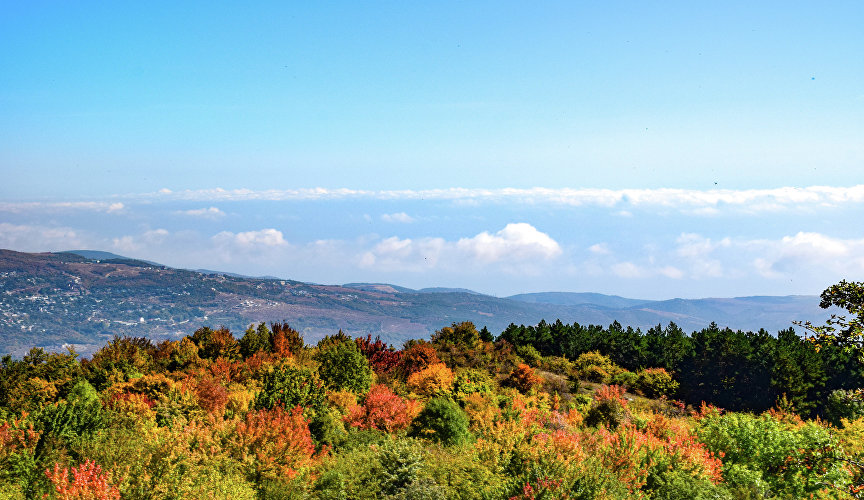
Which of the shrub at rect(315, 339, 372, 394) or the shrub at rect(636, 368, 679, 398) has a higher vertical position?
the shrub at rect(315, 339, 372, 394)

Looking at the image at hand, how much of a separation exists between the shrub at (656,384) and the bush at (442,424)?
132ft

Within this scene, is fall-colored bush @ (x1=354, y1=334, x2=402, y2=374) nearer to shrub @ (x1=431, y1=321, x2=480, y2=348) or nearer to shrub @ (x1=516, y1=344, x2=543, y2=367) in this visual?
shrub @ (x1=431, y1=321, x2=480, y2=348)

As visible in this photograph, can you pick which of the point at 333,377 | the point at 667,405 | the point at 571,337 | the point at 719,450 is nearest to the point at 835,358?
the point at 667,405

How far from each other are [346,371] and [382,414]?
1304 cm

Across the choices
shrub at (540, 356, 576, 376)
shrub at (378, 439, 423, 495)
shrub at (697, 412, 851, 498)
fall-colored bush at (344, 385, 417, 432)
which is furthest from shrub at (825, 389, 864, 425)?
shrub at (378, 439, 423, 495)

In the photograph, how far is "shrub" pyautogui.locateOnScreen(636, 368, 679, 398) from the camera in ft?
241

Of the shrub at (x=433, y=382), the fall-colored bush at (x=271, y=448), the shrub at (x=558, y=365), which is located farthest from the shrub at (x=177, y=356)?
the shrub at (x=558, y=365)

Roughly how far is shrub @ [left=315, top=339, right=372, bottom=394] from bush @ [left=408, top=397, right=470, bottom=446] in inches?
564

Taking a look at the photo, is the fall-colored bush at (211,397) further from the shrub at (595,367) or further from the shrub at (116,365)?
the shrub at (595,367)

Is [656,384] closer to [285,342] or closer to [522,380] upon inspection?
[522,380]

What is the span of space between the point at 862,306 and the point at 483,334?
74.4 m

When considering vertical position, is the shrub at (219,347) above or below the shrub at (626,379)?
above

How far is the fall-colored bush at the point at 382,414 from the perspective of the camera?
4259 centimetres

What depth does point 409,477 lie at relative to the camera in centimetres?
2566
